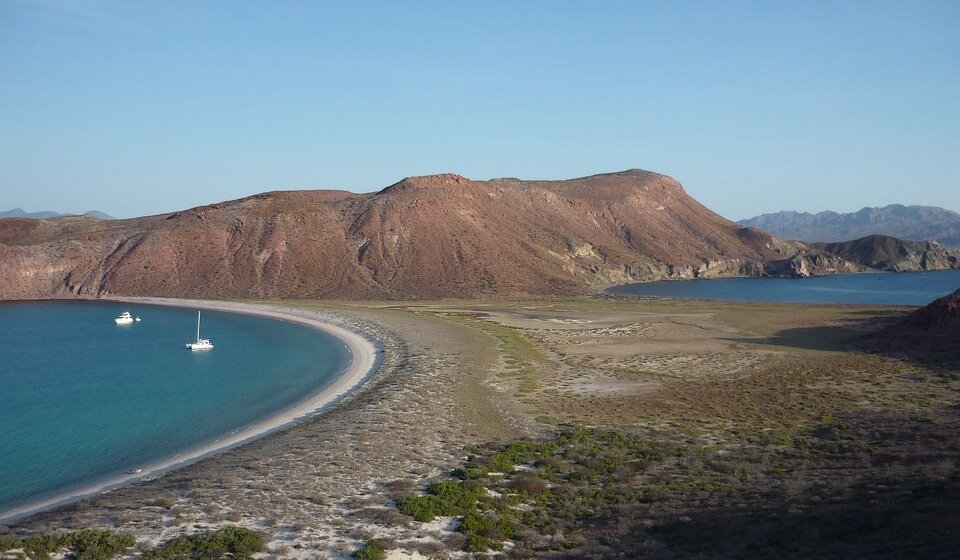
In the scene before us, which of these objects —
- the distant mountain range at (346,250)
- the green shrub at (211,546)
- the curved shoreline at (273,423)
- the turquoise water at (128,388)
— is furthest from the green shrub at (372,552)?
the distant mountain range at (346,250)

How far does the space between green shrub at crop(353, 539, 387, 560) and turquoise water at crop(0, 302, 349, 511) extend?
38.0 feet

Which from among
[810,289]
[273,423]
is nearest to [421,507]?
[273,423]

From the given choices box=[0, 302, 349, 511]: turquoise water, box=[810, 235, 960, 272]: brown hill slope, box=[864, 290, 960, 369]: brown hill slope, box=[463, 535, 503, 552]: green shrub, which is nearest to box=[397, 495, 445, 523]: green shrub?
box=[463, 535, 503, 552]: green shrub

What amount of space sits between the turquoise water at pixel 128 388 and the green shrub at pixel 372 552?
1159cm

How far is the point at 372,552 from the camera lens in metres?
14.4

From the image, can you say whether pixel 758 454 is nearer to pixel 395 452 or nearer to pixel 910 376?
pixel 395 452

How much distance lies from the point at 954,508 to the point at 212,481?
57.4 feet

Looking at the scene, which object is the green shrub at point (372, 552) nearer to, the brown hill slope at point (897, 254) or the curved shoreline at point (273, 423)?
the curved shoreline at point (273, 423)

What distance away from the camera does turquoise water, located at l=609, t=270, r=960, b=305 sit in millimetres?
104562

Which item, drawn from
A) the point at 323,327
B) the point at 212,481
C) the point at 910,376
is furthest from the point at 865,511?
the point at 323,327

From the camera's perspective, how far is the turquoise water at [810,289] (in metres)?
105

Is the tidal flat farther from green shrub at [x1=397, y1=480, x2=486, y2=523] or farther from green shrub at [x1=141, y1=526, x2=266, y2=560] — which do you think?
green shrub at [x1=141, y1=526, x2=266, y2=560]

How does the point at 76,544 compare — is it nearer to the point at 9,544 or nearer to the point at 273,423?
the point at 9,544

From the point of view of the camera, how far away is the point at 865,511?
14.3m
